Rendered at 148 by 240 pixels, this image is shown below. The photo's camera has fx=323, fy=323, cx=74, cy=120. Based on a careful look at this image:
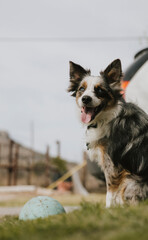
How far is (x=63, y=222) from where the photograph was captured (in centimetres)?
280

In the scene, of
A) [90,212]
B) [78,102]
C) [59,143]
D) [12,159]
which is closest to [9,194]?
[12,159]

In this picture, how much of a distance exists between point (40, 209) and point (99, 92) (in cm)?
177

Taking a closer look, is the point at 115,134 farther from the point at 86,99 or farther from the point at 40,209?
the point at 40,209

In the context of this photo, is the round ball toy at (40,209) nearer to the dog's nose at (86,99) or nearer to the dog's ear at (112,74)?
the dog's nose at (86,99)

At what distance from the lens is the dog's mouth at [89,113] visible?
→ 4551 mm

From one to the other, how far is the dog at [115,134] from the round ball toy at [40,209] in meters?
0.73

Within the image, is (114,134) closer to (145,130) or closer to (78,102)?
(145,130)

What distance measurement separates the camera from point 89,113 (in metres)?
4.59

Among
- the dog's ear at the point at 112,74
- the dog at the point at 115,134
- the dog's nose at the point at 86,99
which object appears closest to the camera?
the dog at the point at 115,134

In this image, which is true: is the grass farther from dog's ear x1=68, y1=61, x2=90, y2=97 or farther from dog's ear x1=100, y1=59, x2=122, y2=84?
dog's ear x1=68, y1=61, x2=90, y2=97

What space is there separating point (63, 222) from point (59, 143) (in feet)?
86.3

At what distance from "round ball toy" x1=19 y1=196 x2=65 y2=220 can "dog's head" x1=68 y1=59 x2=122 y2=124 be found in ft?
4.04

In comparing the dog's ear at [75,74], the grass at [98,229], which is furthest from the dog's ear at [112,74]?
the grass at [98,229]

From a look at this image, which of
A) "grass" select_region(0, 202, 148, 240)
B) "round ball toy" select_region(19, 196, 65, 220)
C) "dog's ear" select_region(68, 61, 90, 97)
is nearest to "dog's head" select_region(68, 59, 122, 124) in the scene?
"dog's ear" select_region(68, 61, 90, 97)
